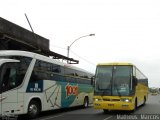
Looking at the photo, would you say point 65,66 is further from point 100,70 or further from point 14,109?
point 14,109

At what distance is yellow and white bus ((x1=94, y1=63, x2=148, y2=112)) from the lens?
19.8 metres

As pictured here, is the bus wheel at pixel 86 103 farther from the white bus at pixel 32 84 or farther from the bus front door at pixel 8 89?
the bus front door at pixel 8 89

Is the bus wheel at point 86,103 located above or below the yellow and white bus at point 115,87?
below

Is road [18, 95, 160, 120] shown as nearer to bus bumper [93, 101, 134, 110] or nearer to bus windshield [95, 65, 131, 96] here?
bus bumper [93, 101, 134, 110]

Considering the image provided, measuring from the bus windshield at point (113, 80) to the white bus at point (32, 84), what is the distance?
2.47 meters

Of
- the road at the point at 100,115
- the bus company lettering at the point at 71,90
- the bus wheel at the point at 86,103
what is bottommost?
the road at the point at 100,115

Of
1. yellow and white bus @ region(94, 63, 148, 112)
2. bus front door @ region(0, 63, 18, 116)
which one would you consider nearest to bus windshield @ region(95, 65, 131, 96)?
yellow and white bus @ region(94, 63, 148, 112)

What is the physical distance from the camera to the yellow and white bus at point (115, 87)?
65.1 feet

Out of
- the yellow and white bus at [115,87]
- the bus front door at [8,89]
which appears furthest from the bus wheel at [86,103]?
the bus front door at [8,89]

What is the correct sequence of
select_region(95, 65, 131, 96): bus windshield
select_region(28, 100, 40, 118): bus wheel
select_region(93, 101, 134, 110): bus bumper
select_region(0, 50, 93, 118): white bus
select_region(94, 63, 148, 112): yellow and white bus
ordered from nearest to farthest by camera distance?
select_region(0, 50, 93, 118): white bus, select_region(28, 100, 40, 118): bus wheel, select_region(93, 101, 134, 110): bus bumper, select_region(94, 63, 148, 112): yellow and white bus, select_region(95, 65, 131, 96): bus windshield

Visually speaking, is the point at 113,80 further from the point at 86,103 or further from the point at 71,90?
the point at 86,103

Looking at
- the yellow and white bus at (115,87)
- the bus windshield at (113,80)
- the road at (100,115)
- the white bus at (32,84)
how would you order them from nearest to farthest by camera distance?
the white bus at (32,84)
the road at (100,115)
the yellow and white bus at (115,87)
the bus windshield at (113,80)

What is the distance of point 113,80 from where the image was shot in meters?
20.3

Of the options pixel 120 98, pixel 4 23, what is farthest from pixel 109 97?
pixel 4 23
